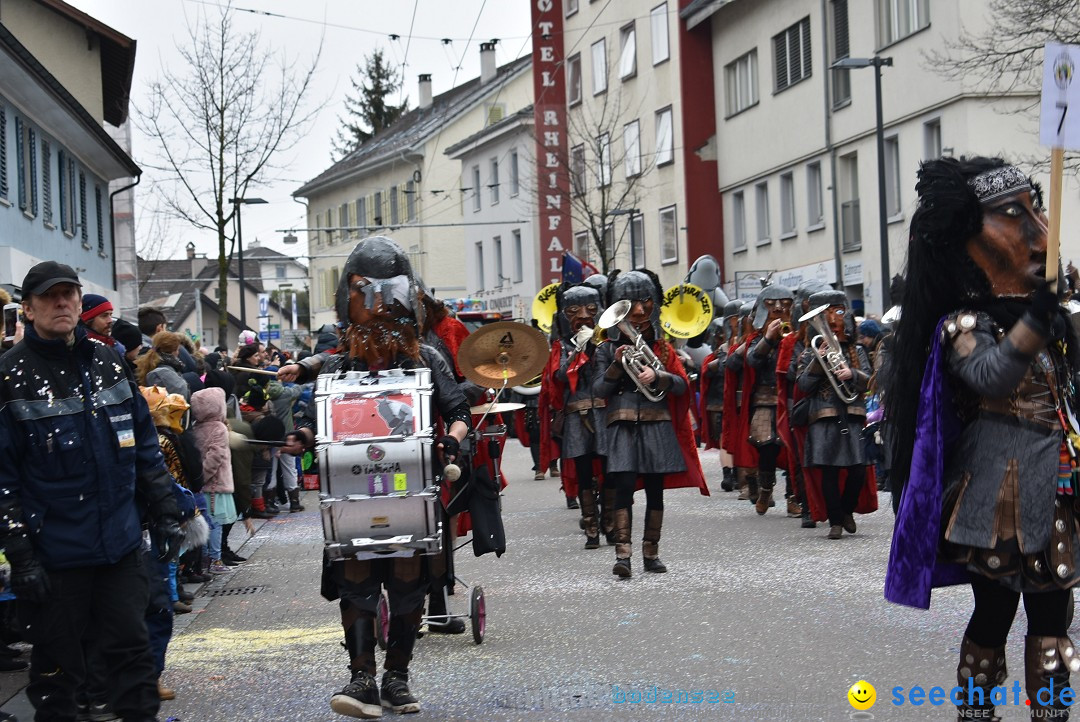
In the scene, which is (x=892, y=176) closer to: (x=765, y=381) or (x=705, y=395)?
(x=705, y=395)

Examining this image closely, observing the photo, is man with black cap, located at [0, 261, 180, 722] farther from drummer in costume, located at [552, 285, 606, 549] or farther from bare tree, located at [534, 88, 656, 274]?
bare tree, located at [534, 88, 656, 274]

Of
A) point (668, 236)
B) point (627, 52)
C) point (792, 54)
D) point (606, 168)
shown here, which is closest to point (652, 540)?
point (792, 54)

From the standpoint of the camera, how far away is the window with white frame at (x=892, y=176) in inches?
1162

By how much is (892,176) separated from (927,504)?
85.3ft

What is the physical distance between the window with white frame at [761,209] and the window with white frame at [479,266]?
22984 mm

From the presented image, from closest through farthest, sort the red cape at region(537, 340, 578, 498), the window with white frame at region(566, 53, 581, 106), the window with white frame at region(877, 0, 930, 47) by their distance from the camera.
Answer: the red cape at region(537, 340, 578, 498) → the window with white frame at region(877, 0, 930, 47) → the window with white frame at region(566, 53, 581, 106)

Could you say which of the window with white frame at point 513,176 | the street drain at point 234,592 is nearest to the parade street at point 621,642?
the street drain at point 234,592

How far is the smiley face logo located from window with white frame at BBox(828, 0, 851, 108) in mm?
26185

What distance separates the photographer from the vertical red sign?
44938 mm

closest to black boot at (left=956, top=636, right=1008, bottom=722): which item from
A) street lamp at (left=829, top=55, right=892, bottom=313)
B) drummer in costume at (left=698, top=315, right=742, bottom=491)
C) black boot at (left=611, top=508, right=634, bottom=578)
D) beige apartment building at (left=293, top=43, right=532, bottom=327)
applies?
black boot at (left=611, top=508, right=634, bottom=578)

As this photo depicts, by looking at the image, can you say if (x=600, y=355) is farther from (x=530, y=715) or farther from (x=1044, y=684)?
(x=1044, y=684)

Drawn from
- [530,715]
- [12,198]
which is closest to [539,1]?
[12,198]

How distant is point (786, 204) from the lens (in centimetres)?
3500

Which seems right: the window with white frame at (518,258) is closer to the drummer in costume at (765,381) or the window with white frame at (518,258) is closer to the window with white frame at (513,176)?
the window with white frame at (513,176)
